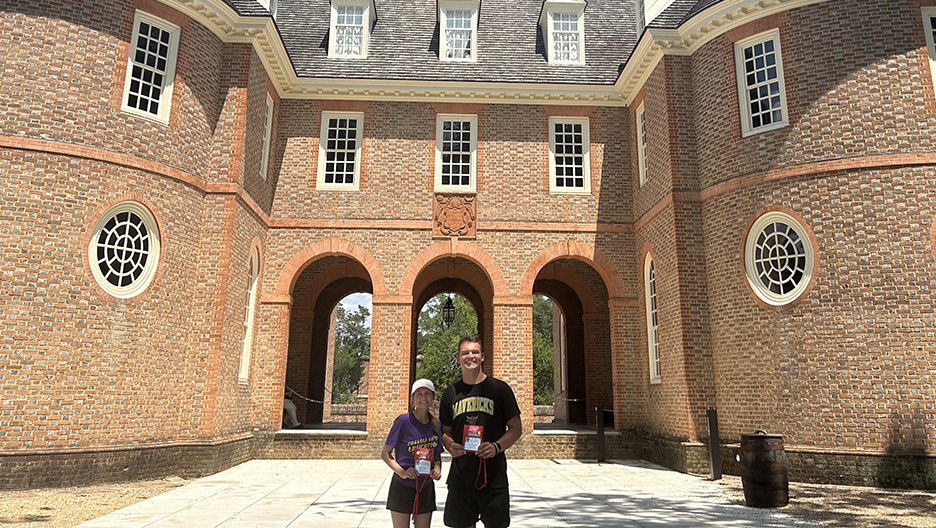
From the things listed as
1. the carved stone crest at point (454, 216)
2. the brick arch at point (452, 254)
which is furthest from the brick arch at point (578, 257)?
the carved stone crest at point (454, 216)

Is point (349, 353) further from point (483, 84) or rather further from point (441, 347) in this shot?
point (483, 84)

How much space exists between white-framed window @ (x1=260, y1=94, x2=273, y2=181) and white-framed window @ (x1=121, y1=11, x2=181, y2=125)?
8.84 feet

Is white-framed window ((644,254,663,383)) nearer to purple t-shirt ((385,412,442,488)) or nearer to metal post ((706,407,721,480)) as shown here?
metal post ((706,407,721,480))

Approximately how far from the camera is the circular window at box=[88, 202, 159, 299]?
33.2 feet

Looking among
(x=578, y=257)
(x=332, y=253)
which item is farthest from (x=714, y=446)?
(x=332, y=253)

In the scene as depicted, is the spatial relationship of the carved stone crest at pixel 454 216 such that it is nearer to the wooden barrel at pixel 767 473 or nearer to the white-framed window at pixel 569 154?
the white-framed window at pixel 569 154

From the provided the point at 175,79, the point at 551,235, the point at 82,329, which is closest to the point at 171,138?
the point at 175,79

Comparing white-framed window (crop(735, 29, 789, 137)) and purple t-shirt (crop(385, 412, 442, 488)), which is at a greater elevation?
white-framed window (crop(735, 29, 789, 137))

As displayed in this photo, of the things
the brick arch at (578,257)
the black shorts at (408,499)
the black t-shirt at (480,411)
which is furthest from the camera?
the brick arch at (578,257)

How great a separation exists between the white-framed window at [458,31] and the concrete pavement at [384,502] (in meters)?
10.9

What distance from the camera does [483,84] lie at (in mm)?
15094

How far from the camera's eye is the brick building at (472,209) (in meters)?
9.69

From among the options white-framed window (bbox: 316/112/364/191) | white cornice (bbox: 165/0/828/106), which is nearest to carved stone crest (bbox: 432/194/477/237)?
white-framed window (bbox: 316/112/364/191)

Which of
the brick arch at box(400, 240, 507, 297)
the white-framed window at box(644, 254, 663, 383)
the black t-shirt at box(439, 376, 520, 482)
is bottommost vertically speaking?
the black t-shirt at box(439, 376, 520, 482)
